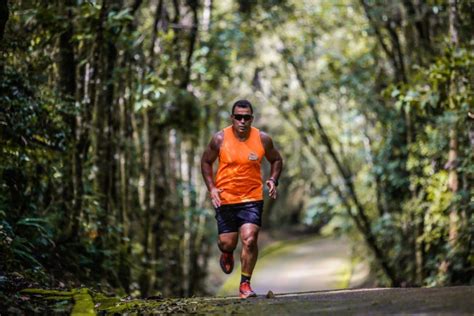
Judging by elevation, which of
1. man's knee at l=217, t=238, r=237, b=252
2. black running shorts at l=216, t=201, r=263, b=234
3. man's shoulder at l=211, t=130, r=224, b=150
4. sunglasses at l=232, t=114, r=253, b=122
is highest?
sunglasses at l=232, t=114, r=253, b=122

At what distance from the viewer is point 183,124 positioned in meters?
14.3

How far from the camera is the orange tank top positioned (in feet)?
23.6

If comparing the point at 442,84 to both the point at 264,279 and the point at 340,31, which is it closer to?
the point at 340,31

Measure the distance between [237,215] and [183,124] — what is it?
23.6ft

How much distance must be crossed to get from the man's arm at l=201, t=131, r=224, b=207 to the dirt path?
41.0 ft

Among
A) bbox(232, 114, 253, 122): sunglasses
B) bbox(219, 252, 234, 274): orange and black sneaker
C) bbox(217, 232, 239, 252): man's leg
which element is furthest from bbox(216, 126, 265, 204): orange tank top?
bbox(219, 252, 234, 274): orange and black sneaker

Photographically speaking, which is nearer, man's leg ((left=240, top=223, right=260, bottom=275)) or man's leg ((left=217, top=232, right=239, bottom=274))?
man's leg ((left=240, top=223, right=260, bottom=275))

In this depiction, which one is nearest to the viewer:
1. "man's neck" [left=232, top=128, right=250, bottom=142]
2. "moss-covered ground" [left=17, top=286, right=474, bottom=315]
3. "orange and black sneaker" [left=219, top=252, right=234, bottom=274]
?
"moss-covered ground" [left=17, top=286, right=474, bottom=315]

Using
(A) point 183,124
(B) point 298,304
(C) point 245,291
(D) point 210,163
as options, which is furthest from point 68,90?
(B) point 298,304

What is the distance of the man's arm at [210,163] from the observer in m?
7.17

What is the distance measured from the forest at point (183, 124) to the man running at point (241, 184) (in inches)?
76.3

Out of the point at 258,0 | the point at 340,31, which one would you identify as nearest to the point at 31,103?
the point at 258,0

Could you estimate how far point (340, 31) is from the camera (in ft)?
66.2

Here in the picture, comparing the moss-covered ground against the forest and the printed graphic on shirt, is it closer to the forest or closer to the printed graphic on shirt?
the forest
